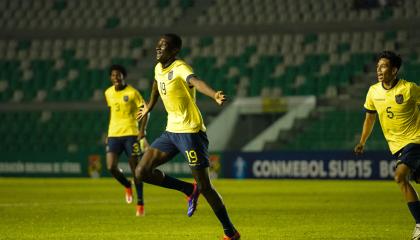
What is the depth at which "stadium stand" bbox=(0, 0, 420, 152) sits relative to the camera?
36.9 meters

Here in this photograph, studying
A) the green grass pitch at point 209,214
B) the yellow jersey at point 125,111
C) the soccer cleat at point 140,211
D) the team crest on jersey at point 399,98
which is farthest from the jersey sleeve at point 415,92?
the yellow jersey at point 125,111

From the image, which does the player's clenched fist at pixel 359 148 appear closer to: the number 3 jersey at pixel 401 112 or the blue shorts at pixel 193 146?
the number 3 jersey at pixel 401 112

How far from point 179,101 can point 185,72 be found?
0.52 meters

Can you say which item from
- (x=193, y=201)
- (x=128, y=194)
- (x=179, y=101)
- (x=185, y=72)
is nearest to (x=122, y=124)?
(x=128, y=194)

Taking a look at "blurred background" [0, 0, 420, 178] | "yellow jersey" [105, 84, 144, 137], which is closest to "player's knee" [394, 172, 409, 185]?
"yellow jersey" [105, 84, 144, 137]

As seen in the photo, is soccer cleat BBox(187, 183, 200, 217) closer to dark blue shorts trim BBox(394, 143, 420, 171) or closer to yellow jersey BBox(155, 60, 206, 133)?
yellow jersey BBox(155, 60, 206, 133)

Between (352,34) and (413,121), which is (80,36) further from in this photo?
(413,121)

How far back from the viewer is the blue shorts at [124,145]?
59.2ft

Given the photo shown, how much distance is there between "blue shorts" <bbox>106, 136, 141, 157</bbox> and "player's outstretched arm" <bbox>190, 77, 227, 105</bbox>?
784 centimetres

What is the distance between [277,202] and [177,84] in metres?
8.87

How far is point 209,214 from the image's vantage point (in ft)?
53.6

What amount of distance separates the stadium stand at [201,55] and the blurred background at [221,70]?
2.1 inches

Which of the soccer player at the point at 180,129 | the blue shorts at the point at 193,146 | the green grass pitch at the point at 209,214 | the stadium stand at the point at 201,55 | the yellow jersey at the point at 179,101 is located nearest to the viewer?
the soccer player at the point at 180,129

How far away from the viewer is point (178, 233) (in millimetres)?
12508
